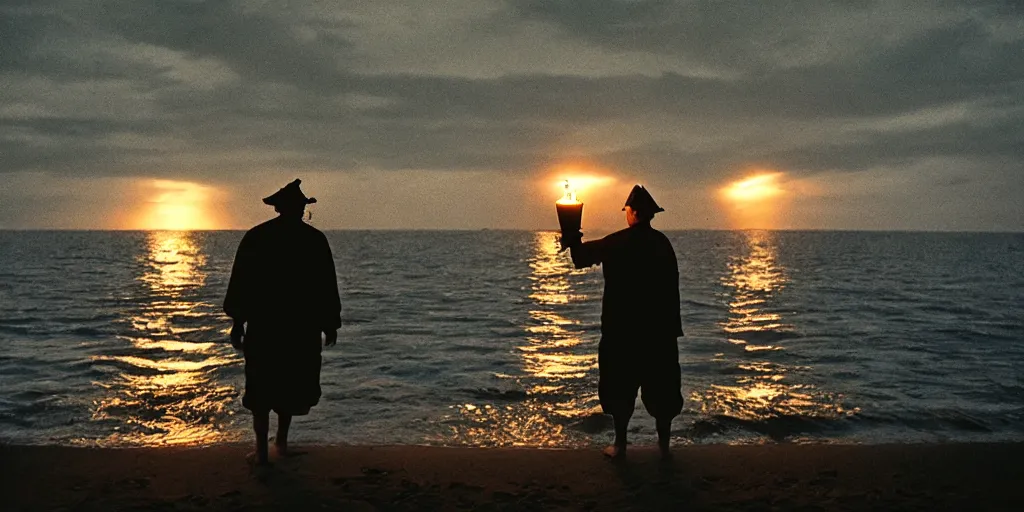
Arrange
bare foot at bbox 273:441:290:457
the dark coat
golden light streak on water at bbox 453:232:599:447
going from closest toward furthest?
the dark coat, bare foot at bbox 273:441:290:457, golden light streak on water at bbox 453:232:599:447

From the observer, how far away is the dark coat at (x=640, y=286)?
6.55 metres

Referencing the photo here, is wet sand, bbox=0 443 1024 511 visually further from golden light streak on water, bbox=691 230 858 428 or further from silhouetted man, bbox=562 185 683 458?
golden light streak on water, bbox=691 230 858 428

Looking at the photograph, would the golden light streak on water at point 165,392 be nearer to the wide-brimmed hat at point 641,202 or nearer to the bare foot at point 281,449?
the bare foot at point 281,449

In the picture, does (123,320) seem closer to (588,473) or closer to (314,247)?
(314,247)

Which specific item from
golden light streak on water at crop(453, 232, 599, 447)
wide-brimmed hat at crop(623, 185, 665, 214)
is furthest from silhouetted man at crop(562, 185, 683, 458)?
golden light streak on water at crop(453, 232, 599, 447)

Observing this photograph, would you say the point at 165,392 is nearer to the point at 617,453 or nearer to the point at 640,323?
the point at 617,453

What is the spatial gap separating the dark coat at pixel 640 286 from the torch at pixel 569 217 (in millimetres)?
743

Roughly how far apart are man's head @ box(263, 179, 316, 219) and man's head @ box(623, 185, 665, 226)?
2860 millimetres

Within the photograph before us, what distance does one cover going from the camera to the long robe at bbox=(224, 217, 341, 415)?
636 centimetres

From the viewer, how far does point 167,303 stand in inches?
1161

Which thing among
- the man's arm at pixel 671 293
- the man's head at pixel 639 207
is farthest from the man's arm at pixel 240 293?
the man's arm at pixel 671 293

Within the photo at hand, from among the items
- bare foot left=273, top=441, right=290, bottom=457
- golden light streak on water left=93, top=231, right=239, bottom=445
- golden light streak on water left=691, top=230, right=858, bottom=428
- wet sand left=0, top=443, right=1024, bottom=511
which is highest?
bare foot left=273, top=441, right=290, bottom=457

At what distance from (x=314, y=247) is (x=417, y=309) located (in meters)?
20.4

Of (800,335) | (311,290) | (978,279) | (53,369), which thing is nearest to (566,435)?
(311,290)
